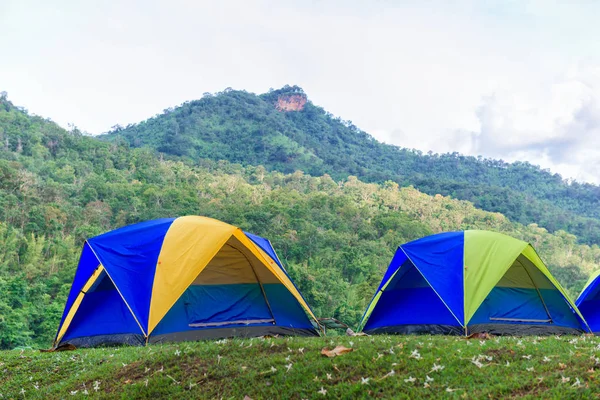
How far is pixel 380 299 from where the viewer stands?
10.1m

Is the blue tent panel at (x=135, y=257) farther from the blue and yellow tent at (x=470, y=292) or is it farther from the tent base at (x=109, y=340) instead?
the blue and yellow tent at (x=470, y=292)

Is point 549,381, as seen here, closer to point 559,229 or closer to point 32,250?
point 32,250

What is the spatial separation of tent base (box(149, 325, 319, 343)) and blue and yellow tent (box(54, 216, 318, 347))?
2 cm

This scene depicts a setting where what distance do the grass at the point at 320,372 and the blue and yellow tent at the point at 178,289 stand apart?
49.1 inches

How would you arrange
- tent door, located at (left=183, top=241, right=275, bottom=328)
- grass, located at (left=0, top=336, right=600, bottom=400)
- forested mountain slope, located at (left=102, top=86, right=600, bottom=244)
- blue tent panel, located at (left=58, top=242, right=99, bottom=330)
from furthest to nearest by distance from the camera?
forested mountain slope, located at (left=102, top=86, right=600, bottom=244) → blue tent panel, located at (left=58, top=242, right=99, bottom=330) → tent door, located at (left=183, top=241, right=275, bottom=328) → grass, located at (left=0, top=336, right=600, bottom=400)

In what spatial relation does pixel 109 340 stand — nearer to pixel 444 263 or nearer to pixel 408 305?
pixel 408 305

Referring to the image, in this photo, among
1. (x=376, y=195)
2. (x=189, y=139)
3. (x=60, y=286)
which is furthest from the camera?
(x=189, y=139)

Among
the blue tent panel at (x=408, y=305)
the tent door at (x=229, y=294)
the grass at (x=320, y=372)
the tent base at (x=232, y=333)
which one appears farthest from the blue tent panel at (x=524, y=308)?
the tent door at (x=229, y=294)

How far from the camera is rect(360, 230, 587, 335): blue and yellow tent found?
862cm

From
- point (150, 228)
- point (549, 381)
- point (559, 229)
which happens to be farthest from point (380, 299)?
point (559, 229)

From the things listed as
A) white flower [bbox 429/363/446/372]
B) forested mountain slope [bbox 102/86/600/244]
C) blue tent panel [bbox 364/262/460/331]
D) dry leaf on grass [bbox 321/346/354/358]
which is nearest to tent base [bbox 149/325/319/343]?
blue tent panel [bbox 364/262/460/331]

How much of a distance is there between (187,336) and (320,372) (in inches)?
139

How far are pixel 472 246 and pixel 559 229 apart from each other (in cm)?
5414

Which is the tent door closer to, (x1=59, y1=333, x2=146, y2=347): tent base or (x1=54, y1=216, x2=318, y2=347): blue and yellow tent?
(x1=54, y1=216, x2=318, y2=347): blue and yellow tent
